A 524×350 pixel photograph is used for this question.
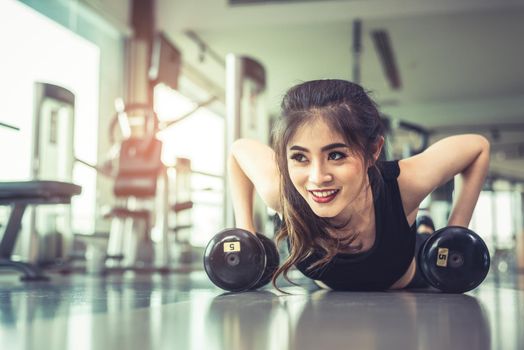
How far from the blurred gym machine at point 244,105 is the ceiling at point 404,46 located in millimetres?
2428

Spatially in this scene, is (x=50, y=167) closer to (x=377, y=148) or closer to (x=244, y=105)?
(x=244, y=105)

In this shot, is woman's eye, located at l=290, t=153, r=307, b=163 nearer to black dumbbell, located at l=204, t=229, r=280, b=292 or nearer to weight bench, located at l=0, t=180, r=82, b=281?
black dumbbell, located at l=204, t=229, r=280, b=292

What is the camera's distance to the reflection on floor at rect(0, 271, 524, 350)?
772mm

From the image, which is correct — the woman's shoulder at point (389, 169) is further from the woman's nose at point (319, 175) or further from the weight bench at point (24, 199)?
the weight bench at point (24, 199)

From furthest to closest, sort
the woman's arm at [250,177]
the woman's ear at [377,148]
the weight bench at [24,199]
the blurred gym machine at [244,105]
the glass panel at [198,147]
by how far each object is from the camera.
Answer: the glass panel at [198,147]
the blurred gym machine at [244,105]
the weight bench at [24,199]
the woman's arm at [250,177]
the woman's ear at [377,148]

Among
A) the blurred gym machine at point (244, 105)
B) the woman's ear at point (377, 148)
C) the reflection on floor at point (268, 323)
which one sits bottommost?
the reflection on floor at point (268, 323)

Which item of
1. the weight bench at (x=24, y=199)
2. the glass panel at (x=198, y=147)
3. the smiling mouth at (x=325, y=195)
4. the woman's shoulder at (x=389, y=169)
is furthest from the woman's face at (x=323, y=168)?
the glass panel at (x=198, y=147)

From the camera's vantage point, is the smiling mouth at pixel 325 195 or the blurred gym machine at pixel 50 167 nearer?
the smiling mouth at pixel 325 195

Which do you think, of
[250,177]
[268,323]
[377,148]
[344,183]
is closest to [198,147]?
[250,177]

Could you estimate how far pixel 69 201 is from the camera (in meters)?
2.83

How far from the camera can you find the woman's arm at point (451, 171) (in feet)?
5.06

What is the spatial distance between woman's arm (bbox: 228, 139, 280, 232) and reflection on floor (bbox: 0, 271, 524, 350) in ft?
0.94

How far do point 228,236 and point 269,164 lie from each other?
0.76 feet

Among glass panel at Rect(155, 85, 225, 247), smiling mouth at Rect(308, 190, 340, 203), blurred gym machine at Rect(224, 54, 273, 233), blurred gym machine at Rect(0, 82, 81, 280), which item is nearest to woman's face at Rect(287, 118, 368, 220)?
smiling mouth at Rect(308, 190, 340, 203)
